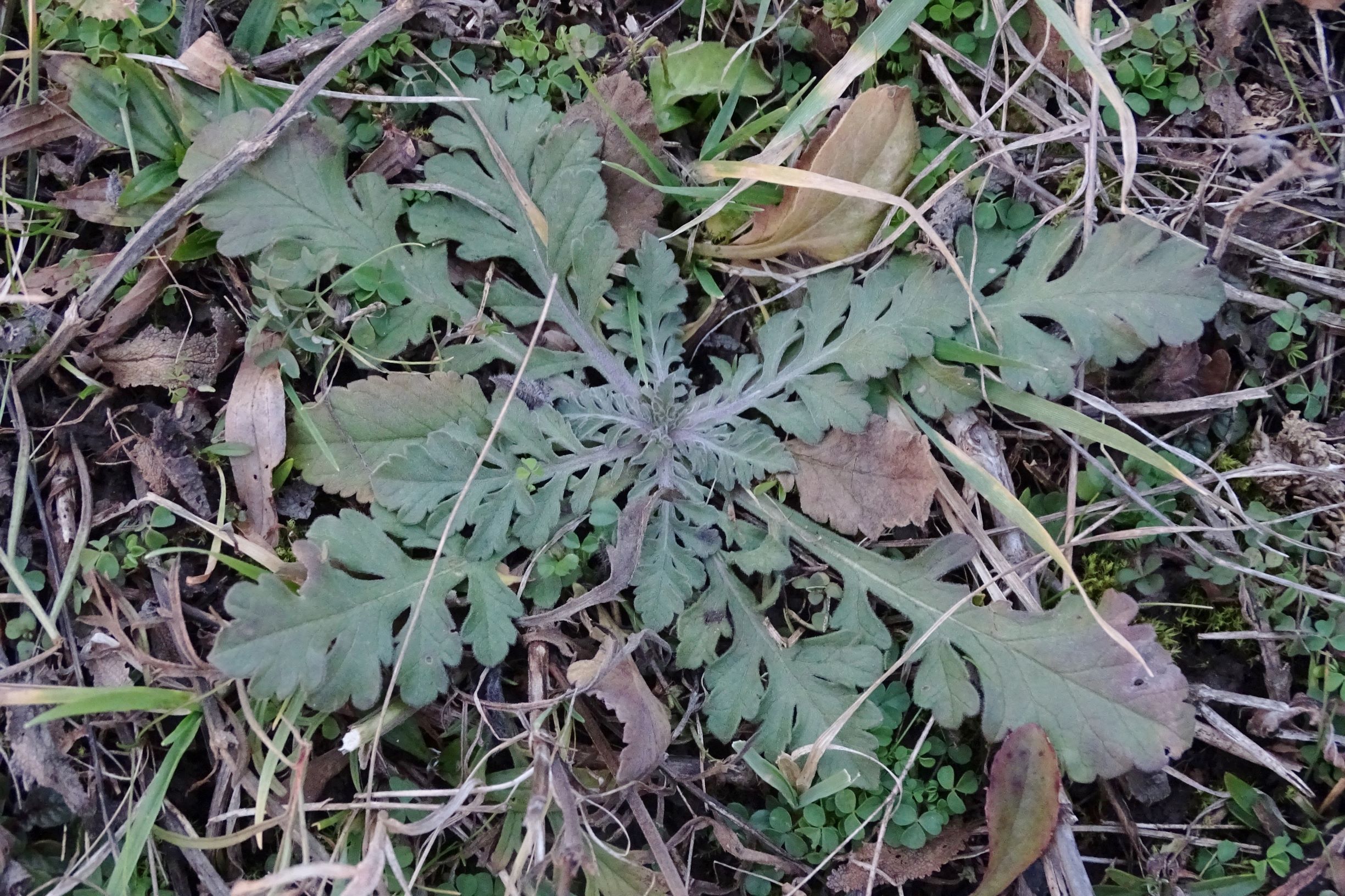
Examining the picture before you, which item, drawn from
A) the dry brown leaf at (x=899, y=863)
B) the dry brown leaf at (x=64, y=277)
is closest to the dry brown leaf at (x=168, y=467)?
the dry brown leaf at (x=64, y=277)

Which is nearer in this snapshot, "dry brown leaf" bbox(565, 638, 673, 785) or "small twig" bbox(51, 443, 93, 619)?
"dry brown leaf" bbox(565, 638, 673, 785)

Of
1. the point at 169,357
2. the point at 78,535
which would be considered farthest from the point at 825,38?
the point at 78,535

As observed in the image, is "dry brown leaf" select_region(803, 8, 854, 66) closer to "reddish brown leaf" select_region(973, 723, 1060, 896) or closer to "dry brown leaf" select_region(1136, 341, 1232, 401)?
"dry brown leaf" select_region(1136, 341, 1232, 401)

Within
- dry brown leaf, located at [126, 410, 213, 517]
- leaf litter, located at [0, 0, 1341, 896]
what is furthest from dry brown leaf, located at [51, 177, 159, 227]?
dry brown leaf, located at [126, 410, 213, 517]

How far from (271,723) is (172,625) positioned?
0.32m

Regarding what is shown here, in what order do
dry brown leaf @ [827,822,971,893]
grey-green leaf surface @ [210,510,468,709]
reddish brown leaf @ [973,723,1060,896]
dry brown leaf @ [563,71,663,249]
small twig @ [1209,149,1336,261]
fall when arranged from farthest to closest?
dry brown leaf @ [563,71,663,249] < dry brown leaf @ [827,822,971,893] < reddish brown leaf @ [973,723,1060,896] < grey-green leaf surface @ [210,510,468,709] < small twig @ [1209,149,1336,261]

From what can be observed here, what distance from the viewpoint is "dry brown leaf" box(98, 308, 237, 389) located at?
225 centimetres

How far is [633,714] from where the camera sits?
200cm

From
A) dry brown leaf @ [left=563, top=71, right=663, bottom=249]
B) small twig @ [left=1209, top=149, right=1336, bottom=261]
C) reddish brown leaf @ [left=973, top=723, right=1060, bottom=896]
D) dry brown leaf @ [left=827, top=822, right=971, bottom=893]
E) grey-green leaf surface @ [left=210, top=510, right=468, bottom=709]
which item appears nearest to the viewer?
small twig @ [left=1209, top=149, right=1336, bottom=261]

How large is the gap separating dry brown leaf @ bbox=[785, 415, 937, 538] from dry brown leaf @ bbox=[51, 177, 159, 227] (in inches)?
68.2

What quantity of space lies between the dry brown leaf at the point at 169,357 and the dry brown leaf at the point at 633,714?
1.21 m

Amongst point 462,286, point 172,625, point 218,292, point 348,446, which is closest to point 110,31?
point 218,292

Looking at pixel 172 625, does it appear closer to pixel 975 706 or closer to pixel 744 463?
pixel 744 463

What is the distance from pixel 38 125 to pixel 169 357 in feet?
2.18
